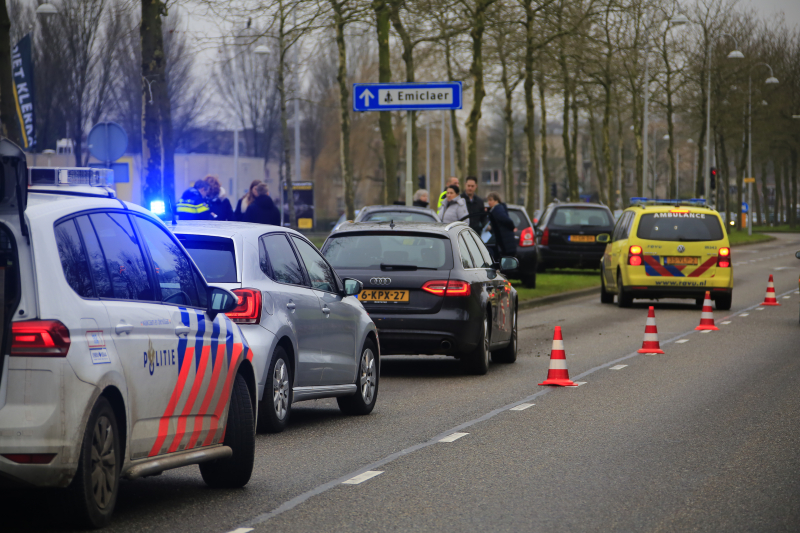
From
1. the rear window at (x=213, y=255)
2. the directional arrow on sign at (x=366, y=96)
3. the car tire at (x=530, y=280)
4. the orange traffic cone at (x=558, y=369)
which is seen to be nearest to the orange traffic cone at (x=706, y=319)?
the directional arrow on sign at (x=366, y=96)

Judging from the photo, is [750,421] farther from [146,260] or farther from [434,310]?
[146,260]

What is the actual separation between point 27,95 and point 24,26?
26.2 metres

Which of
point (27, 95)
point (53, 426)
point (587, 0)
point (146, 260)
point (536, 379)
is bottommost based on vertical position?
point (536, 379)

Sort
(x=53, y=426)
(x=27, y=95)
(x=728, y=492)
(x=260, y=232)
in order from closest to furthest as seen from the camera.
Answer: (x=53, y=426) → (x=728, y=492) → (x=260, y=232) → (x=27, y=95)

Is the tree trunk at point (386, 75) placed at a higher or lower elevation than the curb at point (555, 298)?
higher

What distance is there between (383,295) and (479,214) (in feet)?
31.2

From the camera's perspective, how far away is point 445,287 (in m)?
12.5

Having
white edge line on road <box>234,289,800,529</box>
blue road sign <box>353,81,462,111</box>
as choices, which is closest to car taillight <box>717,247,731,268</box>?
blue road sign <box>353,81,462,111</box>

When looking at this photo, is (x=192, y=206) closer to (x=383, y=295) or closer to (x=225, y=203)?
(x=225, y=203)

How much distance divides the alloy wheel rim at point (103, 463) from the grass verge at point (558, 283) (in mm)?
18396

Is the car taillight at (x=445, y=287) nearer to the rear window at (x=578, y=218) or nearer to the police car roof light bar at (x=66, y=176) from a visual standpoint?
the police car roof light bar at (x=66, y=176)

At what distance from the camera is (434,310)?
12500mm

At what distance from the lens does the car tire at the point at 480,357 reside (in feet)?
42.0

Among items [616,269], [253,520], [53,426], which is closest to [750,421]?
[253,520]
